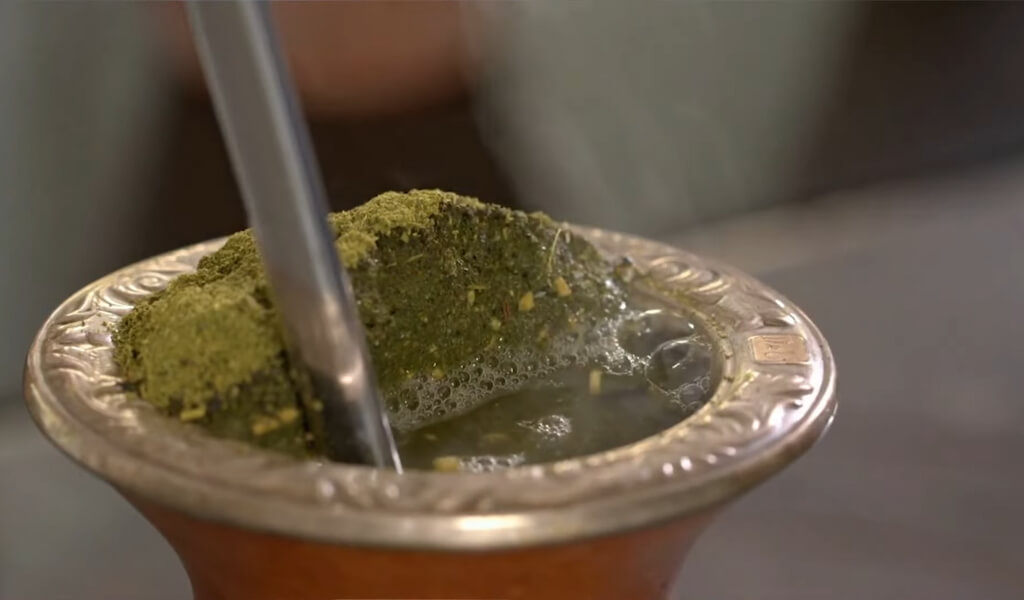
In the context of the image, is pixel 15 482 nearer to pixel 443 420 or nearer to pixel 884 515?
pixel 443 420

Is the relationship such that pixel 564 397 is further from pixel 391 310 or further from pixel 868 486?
pixel 868 486

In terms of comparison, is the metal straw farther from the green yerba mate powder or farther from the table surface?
the table surface

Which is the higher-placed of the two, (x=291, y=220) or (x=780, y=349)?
(x=291, y=220)

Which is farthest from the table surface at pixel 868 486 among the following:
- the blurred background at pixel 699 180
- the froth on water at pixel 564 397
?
the froth on water at pixel 564 397

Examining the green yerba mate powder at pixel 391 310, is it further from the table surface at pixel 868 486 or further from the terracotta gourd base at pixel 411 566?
the table surface at pixel 868 486

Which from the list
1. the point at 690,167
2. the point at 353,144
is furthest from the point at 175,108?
the point at 690,167

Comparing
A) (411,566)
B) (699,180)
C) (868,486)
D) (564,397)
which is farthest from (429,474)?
(699,180)
